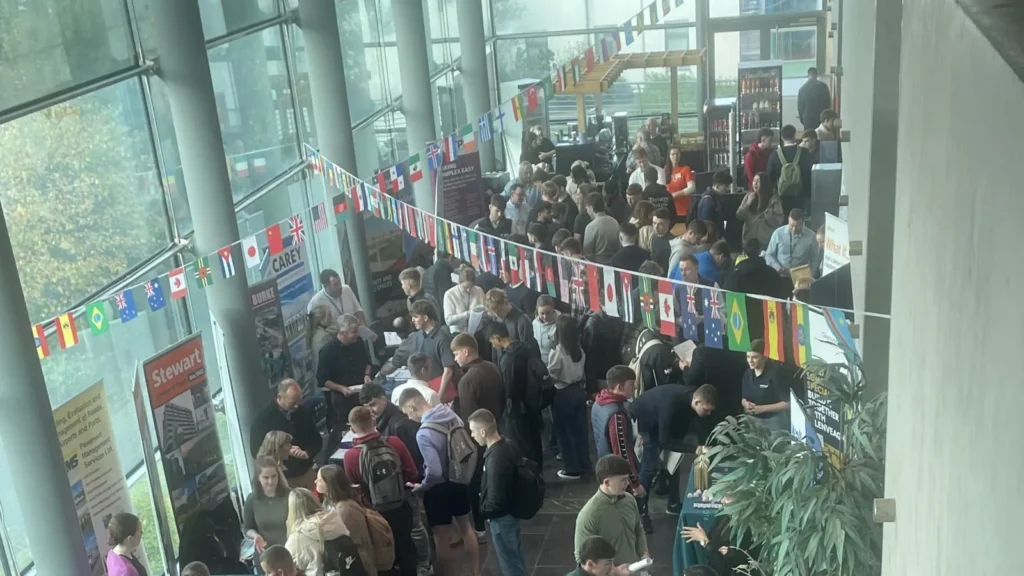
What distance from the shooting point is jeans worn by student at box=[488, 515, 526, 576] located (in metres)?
6.00

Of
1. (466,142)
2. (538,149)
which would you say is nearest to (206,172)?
(466,142)

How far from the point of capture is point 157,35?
6957 mm

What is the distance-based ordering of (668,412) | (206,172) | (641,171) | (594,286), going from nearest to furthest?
(668,412) < (594,286) < (206,172) < (641,171)

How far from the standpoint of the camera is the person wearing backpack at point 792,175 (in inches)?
420

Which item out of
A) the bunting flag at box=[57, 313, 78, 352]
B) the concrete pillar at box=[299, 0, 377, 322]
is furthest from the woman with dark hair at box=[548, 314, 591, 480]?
the concrete pillar at box=[299, 0, 377, 322]

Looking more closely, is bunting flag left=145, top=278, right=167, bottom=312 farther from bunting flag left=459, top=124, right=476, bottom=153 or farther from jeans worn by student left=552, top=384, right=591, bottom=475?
bunting flag left=459, top=124, right=476, bottom=153

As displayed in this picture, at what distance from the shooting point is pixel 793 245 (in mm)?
8500

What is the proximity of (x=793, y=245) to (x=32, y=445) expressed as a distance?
19.5ft

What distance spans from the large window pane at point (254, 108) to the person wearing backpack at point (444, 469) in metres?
3.12

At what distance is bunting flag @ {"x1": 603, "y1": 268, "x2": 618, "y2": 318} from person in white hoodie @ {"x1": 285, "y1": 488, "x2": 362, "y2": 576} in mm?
2170

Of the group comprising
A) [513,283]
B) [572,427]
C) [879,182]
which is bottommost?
[572,427]

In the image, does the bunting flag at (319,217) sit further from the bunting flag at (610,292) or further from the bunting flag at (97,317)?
the bunting flag at (610,292)

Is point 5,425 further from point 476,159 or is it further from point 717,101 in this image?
point 717,101

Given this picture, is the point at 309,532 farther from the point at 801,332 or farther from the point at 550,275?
the point at 801,332
